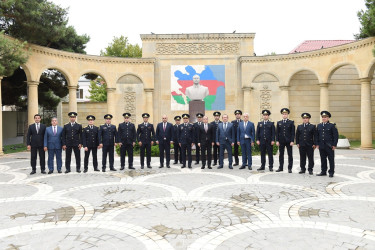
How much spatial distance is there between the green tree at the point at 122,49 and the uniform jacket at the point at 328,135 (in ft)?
91.1

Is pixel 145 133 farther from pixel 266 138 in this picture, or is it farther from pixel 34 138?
pixel 266 138

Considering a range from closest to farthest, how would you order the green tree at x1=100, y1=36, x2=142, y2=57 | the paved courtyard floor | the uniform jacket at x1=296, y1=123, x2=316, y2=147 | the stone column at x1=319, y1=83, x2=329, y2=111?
the paved courtyard floor
the uniform jacket at x1=296, y1=123, x2=316, y2=147
the stone column at x1=319, y1=83, x2=329, y2=111
the green tree at x1=100, y1=36, x2=142, y2=57

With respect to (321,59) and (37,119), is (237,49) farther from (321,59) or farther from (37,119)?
(37,119)

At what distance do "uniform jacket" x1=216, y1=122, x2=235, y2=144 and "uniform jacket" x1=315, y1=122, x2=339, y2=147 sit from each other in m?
2.81

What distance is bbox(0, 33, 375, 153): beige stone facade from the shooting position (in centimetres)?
1941

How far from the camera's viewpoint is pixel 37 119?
28.8 feet

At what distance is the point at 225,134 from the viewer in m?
9.70

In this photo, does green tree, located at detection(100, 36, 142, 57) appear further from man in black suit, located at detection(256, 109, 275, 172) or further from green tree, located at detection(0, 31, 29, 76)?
man in black suit, located at detection(256, 109, 275, 172)


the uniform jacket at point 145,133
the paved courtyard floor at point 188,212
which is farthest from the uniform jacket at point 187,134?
the paved courtyard floor at point 188,212

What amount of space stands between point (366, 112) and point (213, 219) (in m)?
14.9

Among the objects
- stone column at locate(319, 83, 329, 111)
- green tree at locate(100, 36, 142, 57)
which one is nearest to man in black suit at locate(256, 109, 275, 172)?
stone column at locate(319, 83, 329, 111)

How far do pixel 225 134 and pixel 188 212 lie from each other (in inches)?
203

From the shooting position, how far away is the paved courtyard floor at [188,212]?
145 inches

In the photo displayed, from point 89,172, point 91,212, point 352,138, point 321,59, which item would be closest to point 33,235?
point 91,212
